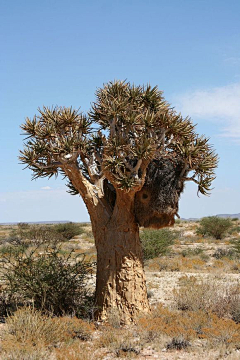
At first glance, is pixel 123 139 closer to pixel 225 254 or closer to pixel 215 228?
pixel 225 254

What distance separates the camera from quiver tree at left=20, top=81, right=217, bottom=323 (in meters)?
8.31

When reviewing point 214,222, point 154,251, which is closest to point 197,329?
point 154,251

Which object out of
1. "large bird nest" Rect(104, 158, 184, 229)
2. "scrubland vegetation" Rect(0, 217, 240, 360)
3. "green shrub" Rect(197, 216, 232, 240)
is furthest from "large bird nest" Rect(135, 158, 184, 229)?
"green shrub" Rect(197, 216, 232, 240)

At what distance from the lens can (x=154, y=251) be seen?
19750 millimetres

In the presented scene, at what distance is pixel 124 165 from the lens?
847cm

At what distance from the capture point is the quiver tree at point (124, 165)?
831 cm

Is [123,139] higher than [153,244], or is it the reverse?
[123,139]

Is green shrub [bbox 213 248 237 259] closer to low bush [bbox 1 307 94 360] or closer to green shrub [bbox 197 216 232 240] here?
green shrub [bbox 197 216 232 240]

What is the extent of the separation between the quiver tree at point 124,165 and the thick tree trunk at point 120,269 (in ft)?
0.07

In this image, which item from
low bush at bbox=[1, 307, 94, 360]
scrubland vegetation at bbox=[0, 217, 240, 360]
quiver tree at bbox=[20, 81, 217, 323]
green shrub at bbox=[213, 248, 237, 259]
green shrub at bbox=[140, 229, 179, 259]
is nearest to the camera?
low bush at bbox=[1, 307, 94, 360]

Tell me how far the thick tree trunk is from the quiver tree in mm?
21

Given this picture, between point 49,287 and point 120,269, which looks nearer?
point 120,269

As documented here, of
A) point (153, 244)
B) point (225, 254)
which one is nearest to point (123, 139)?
point (153, 244)

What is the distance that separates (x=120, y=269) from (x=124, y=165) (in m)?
2.30
